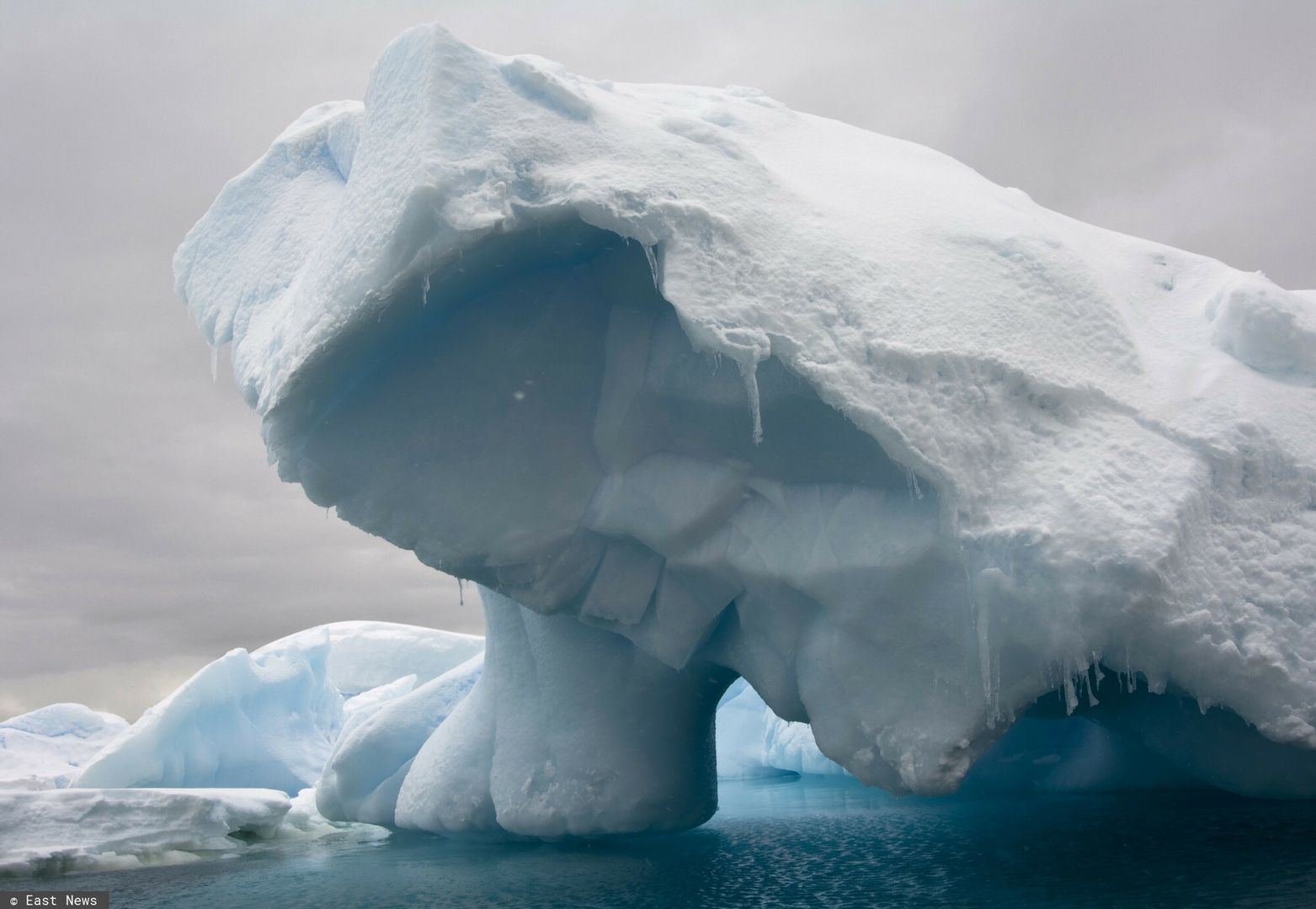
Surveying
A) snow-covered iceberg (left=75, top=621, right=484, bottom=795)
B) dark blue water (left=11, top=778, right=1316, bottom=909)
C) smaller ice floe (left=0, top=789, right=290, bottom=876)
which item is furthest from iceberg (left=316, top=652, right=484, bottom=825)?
snow-covered iceberg (left=75, top=621, right=484, bottom=795)

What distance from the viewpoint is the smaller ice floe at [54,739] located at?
1297 centimetres

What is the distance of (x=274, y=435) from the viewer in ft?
16.8

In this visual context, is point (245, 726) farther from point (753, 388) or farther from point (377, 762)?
point (753, 388)

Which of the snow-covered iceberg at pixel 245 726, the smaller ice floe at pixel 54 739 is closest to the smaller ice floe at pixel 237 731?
the snow-covered iceberg at pixel 245 726

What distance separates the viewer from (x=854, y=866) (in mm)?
5074

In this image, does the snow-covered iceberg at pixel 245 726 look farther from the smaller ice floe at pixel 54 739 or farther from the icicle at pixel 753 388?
the icicle at pixel 753 388

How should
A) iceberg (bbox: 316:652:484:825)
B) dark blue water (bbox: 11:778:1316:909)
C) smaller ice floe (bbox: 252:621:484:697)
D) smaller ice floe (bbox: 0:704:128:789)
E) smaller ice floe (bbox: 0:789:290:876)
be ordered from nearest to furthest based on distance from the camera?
dark blue water (bbox: 11:778:1316:909)
smaller ice floe (bbox: 0:789:290:876)
iceberg (bbox: 316:652:484:825)
smaller ice floe (bbox: 0:704:128:789)
smaller ice floe (bbox: 252:621:484:697)

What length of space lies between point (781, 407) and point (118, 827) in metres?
5.96

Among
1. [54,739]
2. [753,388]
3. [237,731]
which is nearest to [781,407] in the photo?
[753,388]

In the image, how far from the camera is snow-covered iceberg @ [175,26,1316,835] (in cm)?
427

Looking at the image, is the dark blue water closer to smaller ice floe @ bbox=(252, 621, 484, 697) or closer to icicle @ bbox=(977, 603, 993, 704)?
icicle @ bbox=(977, 603, 993, 704)

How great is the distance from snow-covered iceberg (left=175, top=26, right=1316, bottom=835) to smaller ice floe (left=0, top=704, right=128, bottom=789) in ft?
31.6

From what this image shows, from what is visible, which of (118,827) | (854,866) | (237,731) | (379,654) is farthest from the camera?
(379,654)

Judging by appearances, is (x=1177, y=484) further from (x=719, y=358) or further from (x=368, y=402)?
(x=368, y=402)
